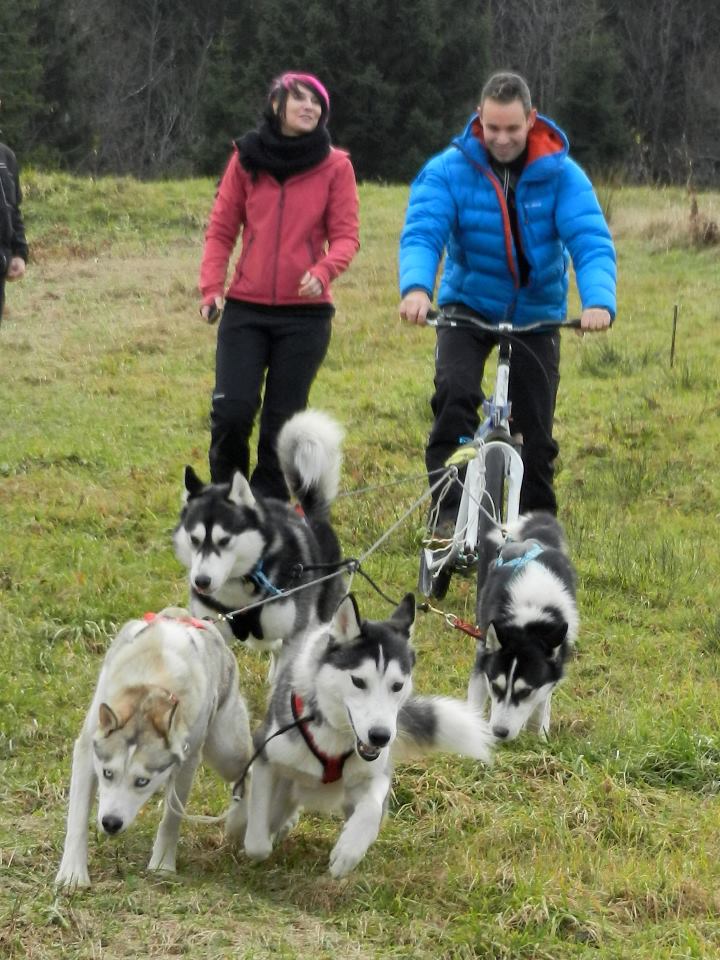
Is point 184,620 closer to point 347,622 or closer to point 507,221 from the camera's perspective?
point 347,622

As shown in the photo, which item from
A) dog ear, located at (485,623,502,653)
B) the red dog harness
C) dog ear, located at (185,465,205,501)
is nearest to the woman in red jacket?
dog ear, located at (185,465,205,501)

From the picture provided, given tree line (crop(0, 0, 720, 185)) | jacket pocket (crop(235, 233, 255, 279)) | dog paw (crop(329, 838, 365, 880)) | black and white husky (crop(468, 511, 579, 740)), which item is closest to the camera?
dog paw (crop(329, 838, 365, 880))

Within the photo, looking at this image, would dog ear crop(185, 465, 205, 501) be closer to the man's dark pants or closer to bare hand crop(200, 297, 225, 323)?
bare hand crop(200, 297, 225, 323)

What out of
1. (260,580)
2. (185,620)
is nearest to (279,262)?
(260,580)

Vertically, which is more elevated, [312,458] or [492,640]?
[312,458]

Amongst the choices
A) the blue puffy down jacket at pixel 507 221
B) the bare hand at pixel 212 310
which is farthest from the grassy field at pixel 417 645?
the bare hand at pixel 212 310

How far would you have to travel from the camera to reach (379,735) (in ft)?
11.2

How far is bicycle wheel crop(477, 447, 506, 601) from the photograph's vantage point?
5070mm

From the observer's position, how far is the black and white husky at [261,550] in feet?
15.9

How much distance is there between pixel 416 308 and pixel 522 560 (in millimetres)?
1027

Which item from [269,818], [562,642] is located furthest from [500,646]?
[269,818]

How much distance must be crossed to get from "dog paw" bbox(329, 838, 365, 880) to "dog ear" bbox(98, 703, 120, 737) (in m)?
0.72

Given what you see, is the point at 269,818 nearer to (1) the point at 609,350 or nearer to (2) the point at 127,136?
(1) the point at 609,350

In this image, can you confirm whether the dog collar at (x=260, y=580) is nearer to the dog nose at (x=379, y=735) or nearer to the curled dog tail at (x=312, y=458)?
the curled dog tail at (x=312, y=458)
